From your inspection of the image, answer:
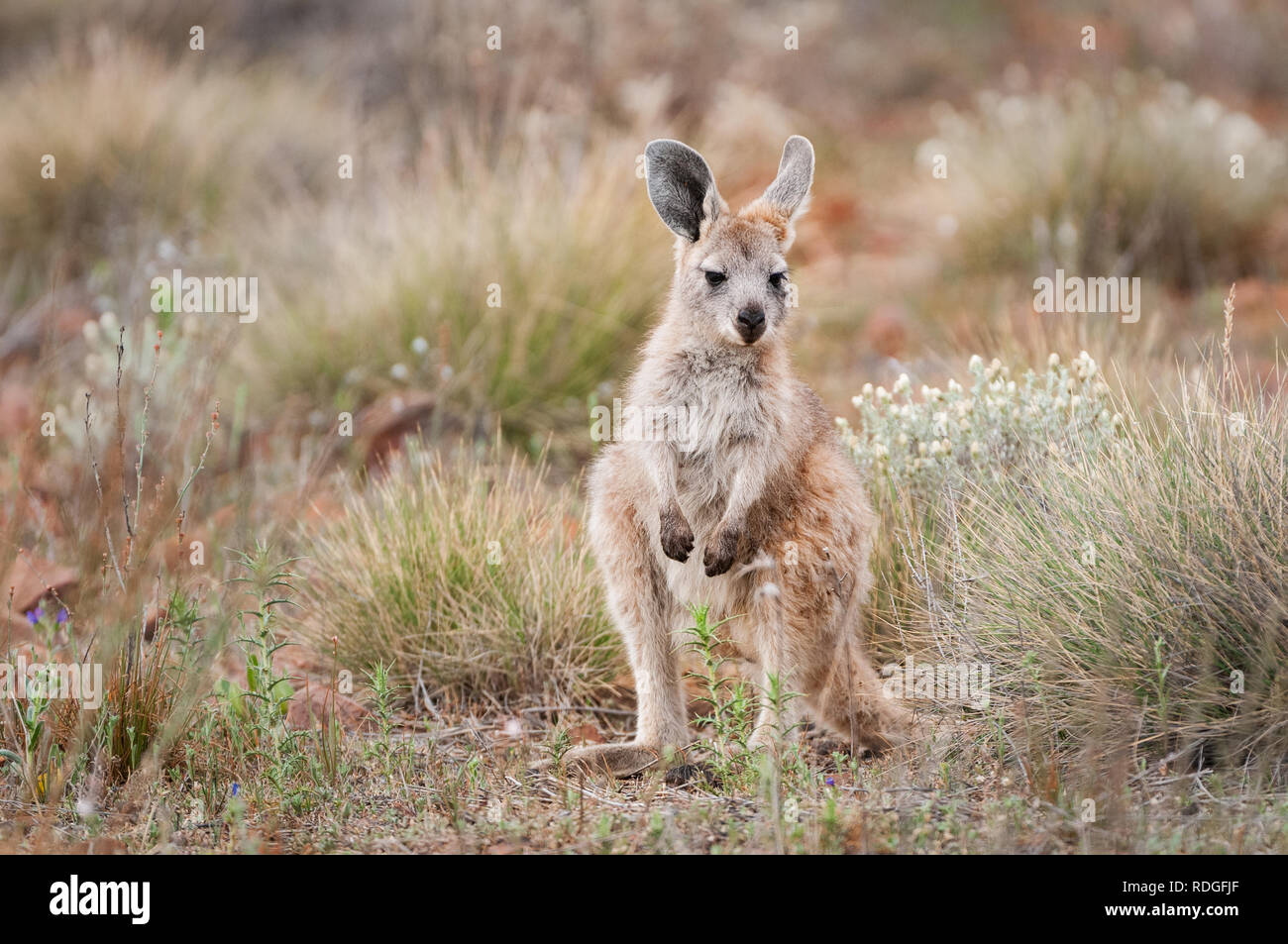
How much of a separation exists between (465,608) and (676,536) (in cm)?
117

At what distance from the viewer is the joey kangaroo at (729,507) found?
414cm

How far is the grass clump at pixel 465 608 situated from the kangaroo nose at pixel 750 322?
4.26 ft

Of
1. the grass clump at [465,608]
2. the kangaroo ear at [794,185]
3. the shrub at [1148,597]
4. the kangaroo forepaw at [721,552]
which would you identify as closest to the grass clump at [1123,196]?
the kangaroo ear at [794,185]

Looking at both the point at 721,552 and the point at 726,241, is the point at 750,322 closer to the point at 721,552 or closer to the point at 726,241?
the point at 726,241

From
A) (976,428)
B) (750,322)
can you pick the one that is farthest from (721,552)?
(976,428)

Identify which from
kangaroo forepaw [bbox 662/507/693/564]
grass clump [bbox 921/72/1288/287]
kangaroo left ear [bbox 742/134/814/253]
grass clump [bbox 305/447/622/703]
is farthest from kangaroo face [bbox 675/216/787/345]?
grass clump [bbox 921/72/1288/287]

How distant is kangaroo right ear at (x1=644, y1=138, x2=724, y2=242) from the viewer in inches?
175

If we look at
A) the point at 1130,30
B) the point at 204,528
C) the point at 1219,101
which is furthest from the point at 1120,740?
the point at 1130,30

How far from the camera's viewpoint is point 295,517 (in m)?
5.70

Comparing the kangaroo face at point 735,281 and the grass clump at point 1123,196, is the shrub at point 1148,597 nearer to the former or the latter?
the kangaroo face at point 735,281

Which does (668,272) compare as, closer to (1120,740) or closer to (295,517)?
(295,517)

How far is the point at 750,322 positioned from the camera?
4.22m
